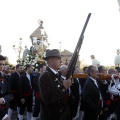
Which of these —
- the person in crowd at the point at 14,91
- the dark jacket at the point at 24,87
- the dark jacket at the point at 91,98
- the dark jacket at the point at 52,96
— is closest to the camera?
the dark jacket at the point at 52,96

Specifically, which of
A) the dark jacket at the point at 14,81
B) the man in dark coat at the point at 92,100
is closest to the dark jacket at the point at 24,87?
the dark jacket at the point at 14,81

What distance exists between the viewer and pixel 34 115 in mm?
8773

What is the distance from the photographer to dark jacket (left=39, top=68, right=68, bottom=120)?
4250mm

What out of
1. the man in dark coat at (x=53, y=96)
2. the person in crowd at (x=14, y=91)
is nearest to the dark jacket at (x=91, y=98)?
the man in dark coat at (x=53, y=96)

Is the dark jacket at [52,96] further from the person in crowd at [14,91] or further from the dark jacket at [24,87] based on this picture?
the person in crowd at [14,91]

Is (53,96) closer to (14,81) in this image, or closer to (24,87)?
(24,87)

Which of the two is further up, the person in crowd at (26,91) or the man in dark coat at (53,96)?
the man in dark coat at (53,96)

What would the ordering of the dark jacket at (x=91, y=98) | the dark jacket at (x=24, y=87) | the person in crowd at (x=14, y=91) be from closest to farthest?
the dark jacket at (x=91, y=98) < the dark jacket at (x=24, y=87) < the person in crowd at (x=14, y=91)

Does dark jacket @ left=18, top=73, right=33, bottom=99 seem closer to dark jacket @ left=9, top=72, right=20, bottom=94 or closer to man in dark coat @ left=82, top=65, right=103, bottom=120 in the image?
dark jacket @ left=9, top=72, right=20, bottom=94

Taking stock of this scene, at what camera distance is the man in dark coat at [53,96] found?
426cm

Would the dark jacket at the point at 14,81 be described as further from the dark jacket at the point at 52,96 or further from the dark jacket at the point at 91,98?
the dark jacket at the point at 52,96

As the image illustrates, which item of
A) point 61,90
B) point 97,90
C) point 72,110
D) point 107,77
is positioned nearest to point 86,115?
point 97,90

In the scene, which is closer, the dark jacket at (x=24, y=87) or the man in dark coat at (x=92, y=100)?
the man in dark coat at (x=92, y=100)

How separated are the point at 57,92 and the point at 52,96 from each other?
0.11 metres
